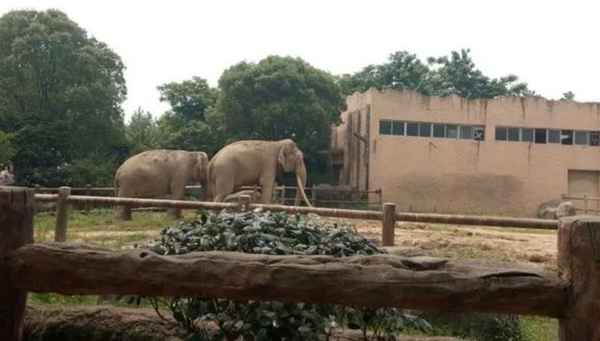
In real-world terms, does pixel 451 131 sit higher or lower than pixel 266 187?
higher

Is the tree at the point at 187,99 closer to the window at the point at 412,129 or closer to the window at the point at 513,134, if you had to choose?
the window at the point at 412,129

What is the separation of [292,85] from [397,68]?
13102 mm

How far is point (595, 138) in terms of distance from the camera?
29.6 metres

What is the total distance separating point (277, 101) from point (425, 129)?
6.83 m

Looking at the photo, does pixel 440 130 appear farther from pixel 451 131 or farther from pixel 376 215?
pixel 376 215

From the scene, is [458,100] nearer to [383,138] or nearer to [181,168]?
[383,138]

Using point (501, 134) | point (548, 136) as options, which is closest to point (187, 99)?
point (501, 134)

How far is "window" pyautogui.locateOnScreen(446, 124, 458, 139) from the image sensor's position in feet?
94.5

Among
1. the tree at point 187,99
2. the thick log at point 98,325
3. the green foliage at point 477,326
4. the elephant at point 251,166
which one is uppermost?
the tree at point 187,99

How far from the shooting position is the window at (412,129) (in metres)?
28.5

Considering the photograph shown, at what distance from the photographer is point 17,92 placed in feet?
78.2

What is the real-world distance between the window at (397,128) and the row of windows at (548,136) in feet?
14.5

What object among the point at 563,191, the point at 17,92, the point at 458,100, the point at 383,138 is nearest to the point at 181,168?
the point at 17,92

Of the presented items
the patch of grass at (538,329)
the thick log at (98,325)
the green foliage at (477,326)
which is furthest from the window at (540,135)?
the thick log at (98,325)
